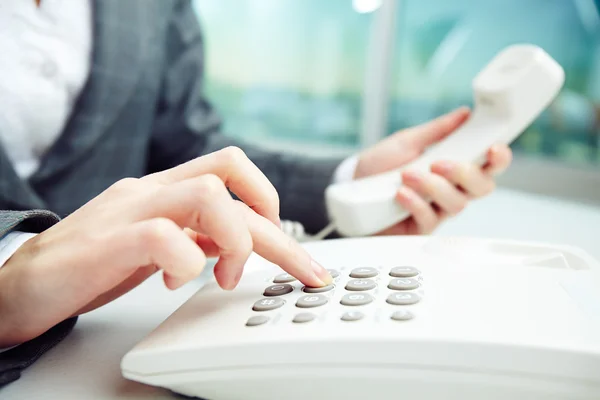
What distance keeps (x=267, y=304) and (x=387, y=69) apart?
97cm

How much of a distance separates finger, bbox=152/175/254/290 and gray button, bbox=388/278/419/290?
0.07 metres

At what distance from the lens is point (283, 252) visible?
0.28 m

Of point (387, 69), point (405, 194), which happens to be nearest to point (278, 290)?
point (405, 194)

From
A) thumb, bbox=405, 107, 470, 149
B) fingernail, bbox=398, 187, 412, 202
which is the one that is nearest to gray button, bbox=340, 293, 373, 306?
fingernail, bbox=398, 187, 412, 202

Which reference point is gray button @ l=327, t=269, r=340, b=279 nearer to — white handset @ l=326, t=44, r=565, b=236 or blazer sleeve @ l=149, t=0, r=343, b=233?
white handset @ l=326, t=44, r=565, b=236

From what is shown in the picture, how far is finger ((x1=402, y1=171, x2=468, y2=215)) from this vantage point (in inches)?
19.5

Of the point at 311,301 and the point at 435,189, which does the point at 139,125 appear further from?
the point at 311,301

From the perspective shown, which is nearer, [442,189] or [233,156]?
[233,156]

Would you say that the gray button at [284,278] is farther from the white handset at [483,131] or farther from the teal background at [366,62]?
the teal background at [366,62]

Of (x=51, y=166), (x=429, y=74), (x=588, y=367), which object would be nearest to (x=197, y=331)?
(x=588, y=367)

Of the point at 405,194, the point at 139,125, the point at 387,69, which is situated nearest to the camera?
the point at 405,194

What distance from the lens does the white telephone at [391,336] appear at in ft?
0.65

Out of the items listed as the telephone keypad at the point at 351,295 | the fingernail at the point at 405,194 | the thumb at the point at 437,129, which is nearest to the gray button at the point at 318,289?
the telephone keypad at the point at 351,295

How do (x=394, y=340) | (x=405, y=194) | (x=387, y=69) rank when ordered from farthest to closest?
1. (x=387, y=69)
2. (x=405, y=194)
3. (x=394, y=340)
